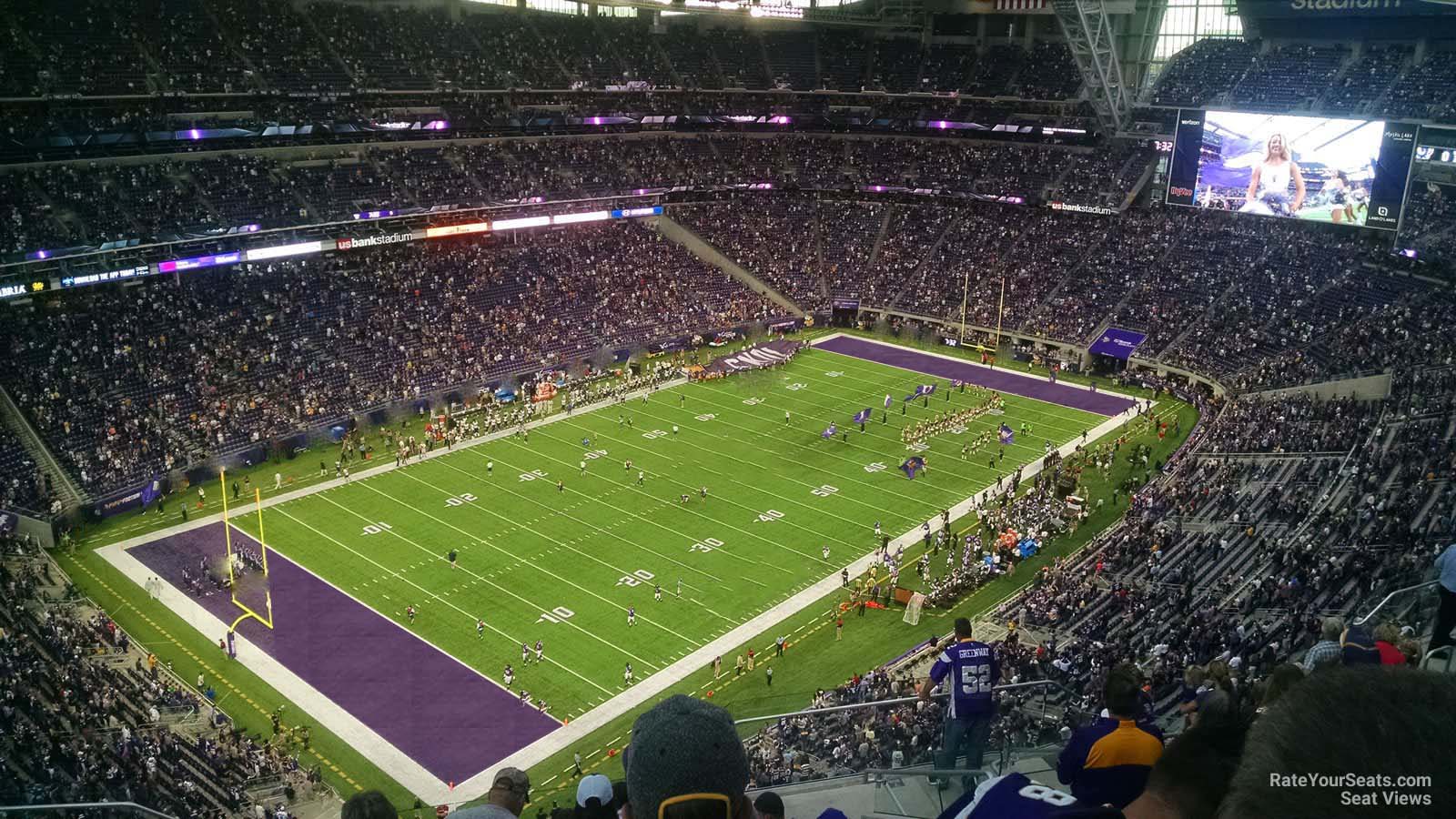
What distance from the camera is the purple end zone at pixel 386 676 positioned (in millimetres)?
25719

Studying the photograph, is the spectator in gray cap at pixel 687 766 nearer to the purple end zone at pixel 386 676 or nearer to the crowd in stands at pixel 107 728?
the crowd in stands at pixel 107 728

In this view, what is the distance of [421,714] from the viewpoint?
1054 inches

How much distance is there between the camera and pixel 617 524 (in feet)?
122

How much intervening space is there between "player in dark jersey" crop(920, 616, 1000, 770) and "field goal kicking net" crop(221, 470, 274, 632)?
25.3m

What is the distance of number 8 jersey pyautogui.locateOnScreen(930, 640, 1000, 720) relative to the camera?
32.3 feet

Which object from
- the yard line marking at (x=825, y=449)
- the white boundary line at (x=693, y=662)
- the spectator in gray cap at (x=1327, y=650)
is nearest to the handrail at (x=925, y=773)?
the spectator in gray cap at (x=1327, y=650)

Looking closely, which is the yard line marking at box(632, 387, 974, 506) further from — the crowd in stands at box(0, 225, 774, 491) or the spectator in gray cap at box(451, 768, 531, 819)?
the spectator in gray cap at box(451, 768, 531, 819)

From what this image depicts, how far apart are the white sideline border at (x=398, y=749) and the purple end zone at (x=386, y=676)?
0.25m

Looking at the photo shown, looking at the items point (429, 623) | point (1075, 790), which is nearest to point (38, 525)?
point (429, 623)

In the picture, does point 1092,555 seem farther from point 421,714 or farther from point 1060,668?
point 421,714

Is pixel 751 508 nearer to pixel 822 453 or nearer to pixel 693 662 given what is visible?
pixel 822 453

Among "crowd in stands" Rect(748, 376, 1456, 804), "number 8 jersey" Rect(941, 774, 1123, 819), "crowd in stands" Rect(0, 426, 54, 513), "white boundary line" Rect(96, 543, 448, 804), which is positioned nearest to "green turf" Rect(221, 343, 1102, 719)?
"white boundary line" Rect(96, 543, 448, 804)

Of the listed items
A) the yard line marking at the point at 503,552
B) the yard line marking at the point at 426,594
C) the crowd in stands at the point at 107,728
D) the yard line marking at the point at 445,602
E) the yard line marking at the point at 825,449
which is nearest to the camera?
the crowd in stands at the point at 107,728

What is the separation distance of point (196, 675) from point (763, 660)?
1427 cm
